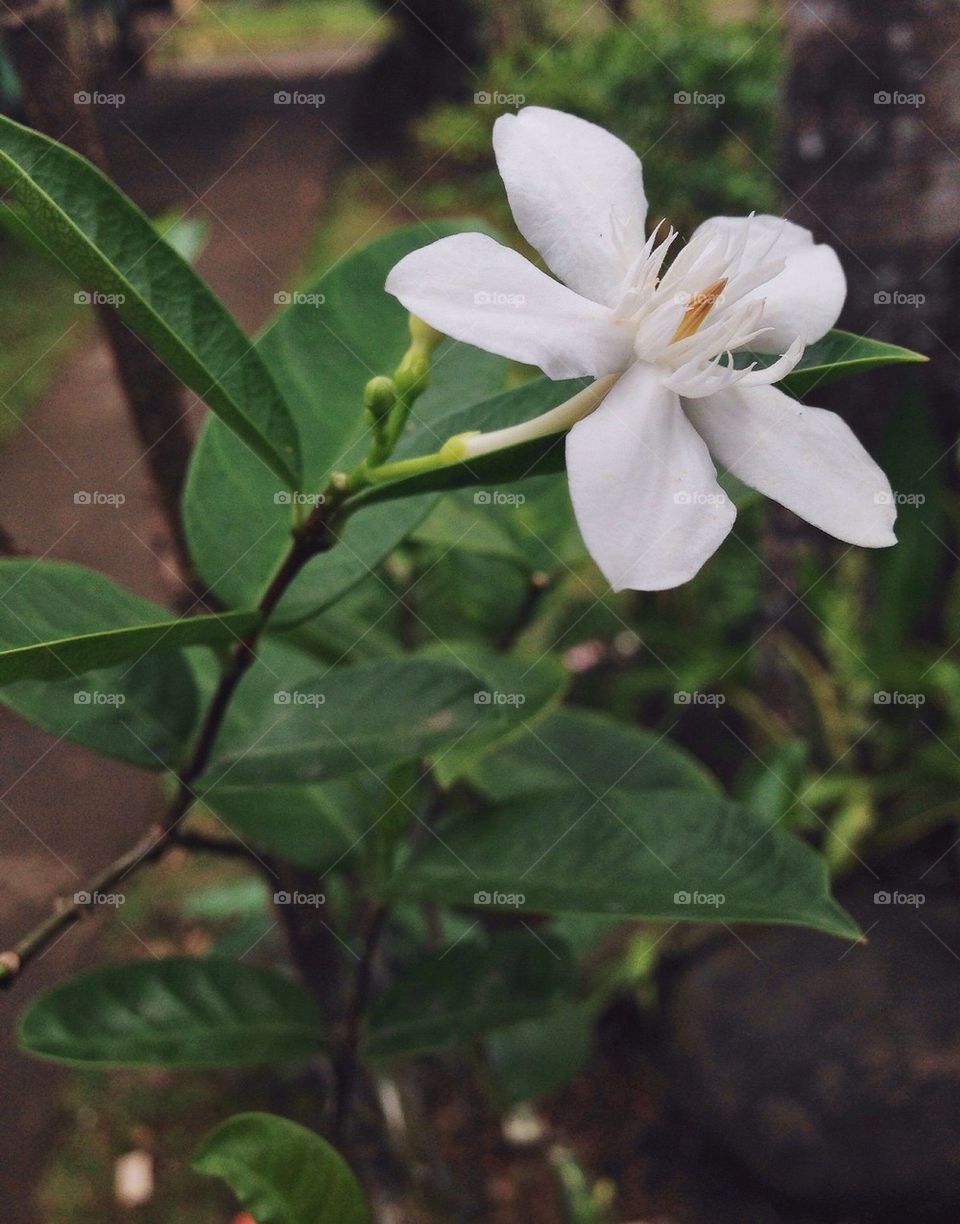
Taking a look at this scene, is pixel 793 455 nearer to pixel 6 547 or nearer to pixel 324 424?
pixel 324 424

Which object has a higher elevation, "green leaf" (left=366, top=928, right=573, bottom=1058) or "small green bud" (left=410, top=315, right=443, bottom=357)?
"small green bud" (left=410, top=315, right=443, bottom=357)

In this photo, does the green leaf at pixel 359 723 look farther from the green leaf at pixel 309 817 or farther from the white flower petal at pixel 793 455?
the white flower petal at pixel 793 455

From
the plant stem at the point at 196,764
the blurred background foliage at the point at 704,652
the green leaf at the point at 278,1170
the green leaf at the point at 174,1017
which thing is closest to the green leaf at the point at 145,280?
the plant stem at the point at 196,764

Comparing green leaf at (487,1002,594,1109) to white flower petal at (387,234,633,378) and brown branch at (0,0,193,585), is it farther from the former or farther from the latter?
white flower petal at (387,234,633,378)

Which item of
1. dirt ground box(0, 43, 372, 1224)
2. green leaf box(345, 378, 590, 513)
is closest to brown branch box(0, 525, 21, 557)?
dirt ground box(0, 43, 372, 1224)

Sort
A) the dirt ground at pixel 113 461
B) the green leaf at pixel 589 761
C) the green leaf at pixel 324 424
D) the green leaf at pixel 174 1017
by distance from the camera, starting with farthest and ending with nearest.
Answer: the dirt ground at pixel 113 461
the green leaf at pixel 589 761
the green leaf at pixel 174 1017
the green leaf at pixel 324 424

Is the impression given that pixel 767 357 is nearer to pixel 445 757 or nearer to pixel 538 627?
pixel 445 757
